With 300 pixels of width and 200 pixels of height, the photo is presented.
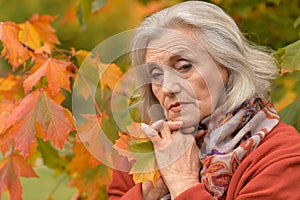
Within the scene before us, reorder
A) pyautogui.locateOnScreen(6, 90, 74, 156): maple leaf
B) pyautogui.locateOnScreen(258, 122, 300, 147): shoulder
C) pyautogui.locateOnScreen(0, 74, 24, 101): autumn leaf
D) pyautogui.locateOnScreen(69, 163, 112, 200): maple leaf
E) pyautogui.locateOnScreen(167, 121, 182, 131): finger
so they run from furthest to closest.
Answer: pyautogui.locateOnScreen(69, 163, 112, 200): maple leaf, pyautogui.locateOnScreen(0, 74, 24, 101): autumn leaf, pyautogui.locateOnScreen(6, 90, 74, 156): maple leaf, pyautogui.locateOnScreen(167, 121, 182, 131): finger, pyautogui.locateOnScreen(258, 122, 300, 147): shoulder

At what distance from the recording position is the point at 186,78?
203cm

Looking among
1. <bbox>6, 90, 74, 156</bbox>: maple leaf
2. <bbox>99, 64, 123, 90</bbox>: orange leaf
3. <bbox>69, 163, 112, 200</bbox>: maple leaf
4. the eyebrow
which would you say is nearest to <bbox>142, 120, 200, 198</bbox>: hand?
the eyebrow

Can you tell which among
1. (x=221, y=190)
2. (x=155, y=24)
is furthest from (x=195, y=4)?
(x=221, y=190)

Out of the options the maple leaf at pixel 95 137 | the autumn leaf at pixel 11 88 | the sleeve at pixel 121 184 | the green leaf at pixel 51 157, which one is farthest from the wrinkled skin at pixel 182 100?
the green leaf at pixel 51 157

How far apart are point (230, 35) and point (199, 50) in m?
0.11

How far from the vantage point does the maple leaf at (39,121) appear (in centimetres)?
223

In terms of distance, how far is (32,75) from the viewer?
2.39 metres

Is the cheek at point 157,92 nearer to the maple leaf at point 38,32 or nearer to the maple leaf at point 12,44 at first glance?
the maple leaf at point 12,44

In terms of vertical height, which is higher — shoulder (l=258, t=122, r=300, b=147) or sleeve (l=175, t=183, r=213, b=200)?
shoulder (l=258, t=122, r=300, b=147)

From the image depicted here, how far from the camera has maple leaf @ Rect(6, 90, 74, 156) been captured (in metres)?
2.23

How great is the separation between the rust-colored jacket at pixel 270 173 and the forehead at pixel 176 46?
1.17ft

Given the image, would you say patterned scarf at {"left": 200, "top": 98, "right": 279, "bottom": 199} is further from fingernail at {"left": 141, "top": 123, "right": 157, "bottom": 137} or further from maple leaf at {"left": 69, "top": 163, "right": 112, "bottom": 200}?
maple leaf at {"left": 69, "top": 163, "right": 112, "bottom": 200}

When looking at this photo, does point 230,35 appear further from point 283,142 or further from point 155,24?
point 283,142

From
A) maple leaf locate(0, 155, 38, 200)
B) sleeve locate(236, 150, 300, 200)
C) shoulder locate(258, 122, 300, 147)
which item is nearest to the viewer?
sleeve locate(236, 150, 300, 200)
